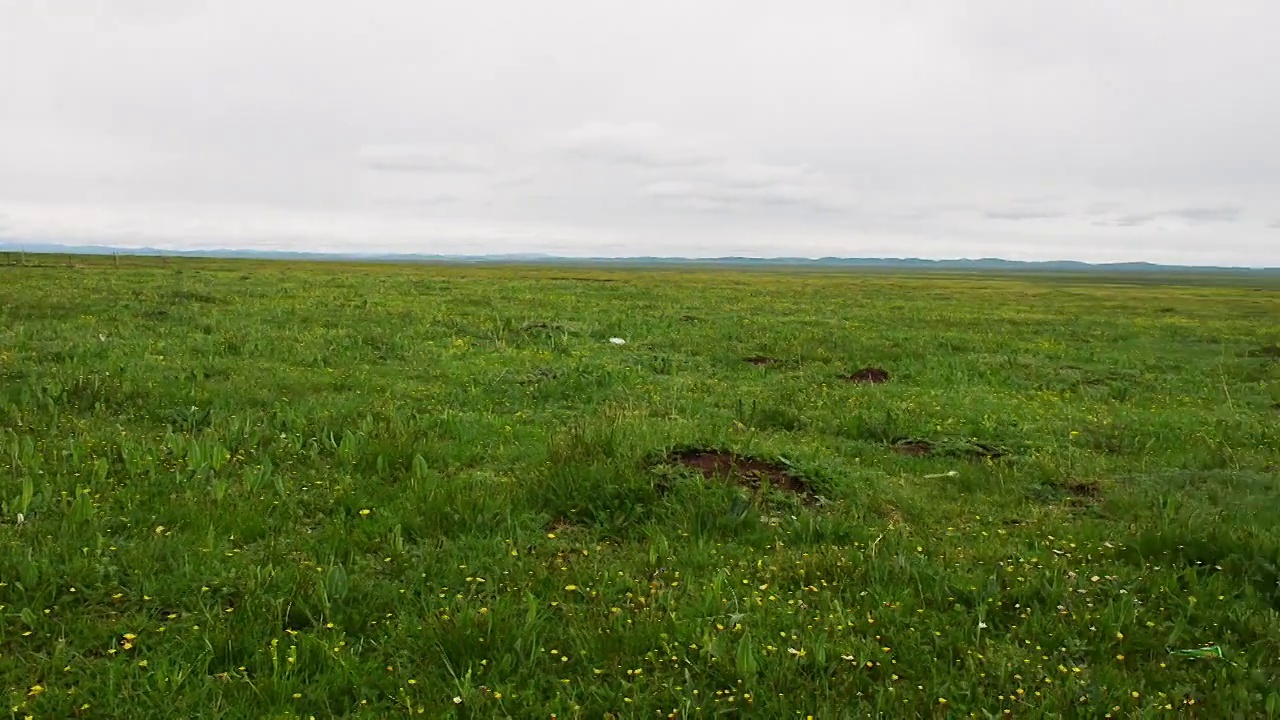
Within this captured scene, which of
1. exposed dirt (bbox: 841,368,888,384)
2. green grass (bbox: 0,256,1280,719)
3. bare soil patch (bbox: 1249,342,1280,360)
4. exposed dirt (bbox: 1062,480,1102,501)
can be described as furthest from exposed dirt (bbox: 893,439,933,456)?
bare soil patch (bbox: 1249,342,1280,360)

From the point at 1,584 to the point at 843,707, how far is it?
4919 mm

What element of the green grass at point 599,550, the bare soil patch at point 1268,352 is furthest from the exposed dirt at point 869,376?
the bare soil patch at point 1268,352

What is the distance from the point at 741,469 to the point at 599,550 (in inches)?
98.0

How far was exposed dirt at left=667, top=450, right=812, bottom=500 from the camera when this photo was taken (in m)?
7.93

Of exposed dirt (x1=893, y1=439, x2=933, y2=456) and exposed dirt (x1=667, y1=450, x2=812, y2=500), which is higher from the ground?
exposed dirt (x1=667, y1=450, x2=812, y2=500)

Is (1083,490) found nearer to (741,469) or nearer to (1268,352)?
(741,469)

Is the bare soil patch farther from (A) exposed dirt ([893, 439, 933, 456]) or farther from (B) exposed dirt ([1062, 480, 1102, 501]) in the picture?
(B) exposed dirt ([1062, 480, 1102, 501])

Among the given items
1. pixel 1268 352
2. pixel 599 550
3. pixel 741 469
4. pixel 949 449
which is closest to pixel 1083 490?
pixel 949 449

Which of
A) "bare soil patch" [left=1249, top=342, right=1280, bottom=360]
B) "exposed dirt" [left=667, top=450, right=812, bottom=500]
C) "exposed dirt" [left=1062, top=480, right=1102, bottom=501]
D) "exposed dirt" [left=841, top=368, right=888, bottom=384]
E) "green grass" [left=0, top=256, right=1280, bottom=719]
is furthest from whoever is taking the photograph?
"bare soil patch" [left=1249, top=342, right=1280, bottom=360]

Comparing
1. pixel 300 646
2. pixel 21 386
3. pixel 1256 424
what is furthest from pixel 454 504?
pixel 1256 424

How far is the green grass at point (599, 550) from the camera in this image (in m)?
4.38

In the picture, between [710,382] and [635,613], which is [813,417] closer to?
[710,382]

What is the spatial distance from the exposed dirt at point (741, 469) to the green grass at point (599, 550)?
0.19 m

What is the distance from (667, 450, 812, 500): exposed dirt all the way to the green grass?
19cm
